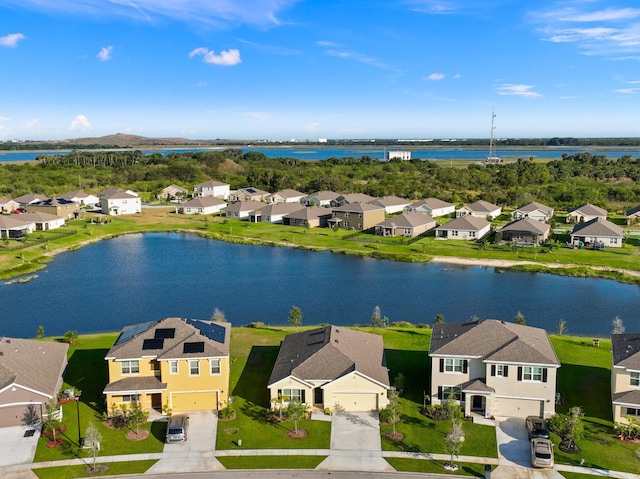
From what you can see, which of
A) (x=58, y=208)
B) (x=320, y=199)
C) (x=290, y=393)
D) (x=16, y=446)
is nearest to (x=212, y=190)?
(x=320, y=199)

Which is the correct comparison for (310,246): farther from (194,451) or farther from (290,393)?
(194,451)

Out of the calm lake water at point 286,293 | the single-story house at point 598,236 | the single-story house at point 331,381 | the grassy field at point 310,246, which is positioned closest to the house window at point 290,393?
the single-story house at point 331,381

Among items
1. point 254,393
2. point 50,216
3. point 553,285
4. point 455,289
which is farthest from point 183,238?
point 254,393

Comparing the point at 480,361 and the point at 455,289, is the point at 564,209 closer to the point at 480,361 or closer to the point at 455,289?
the point at 455,289

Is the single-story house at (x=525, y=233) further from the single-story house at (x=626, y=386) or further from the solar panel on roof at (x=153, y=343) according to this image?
the solar panel on roof at (x=153, y=343)

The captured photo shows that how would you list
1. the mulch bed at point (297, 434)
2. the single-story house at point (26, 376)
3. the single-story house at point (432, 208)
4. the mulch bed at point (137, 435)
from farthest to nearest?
the single-story house at point (432, 208)
the single-story house at point (26, 376)
the mulch bed at point (297, 434)
the mulch bed at point (137, 435)
